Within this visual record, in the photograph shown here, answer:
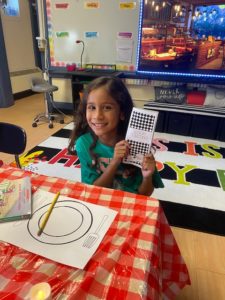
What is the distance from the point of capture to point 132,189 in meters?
0.96

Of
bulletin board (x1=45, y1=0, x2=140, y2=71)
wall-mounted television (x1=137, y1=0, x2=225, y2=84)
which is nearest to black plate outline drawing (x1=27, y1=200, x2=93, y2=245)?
wall-mounted television (x1=137, y1=0, x2=225, y2=84)

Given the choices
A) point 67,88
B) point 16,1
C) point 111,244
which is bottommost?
point 67,88

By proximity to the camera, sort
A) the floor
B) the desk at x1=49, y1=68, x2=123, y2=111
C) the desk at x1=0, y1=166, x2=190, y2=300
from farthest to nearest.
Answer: the desk at x1=49, y1=68, x2=123, y2=111 < the floor < the desk at x1=0, y1=166, x2=190, y2=300

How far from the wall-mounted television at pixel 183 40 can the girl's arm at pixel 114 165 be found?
2163 mm

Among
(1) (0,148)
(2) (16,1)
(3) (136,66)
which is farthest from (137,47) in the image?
(2) (16,1)

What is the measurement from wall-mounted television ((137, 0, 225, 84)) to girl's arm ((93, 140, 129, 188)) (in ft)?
7.10

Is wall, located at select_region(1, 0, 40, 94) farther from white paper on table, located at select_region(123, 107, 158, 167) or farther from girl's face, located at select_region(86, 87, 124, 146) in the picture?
white paper on table, located at select_region(123, 107, 158, 167)

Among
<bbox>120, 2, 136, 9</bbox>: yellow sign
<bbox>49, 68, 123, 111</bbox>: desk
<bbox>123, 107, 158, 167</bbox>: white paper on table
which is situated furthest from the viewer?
<bbox>49, 68, 123, 111</bbox>: desk

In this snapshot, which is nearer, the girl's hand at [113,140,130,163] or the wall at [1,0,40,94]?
the girl's hand at [113,140,130,163]

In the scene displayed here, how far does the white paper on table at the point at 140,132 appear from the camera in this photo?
674 mm

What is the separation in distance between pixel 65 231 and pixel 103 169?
427mm

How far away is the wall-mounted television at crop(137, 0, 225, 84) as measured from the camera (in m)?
2.38

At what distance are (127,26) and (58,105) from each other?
145 cm

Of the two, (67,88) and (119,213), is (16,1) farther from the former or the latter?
(119,213)
